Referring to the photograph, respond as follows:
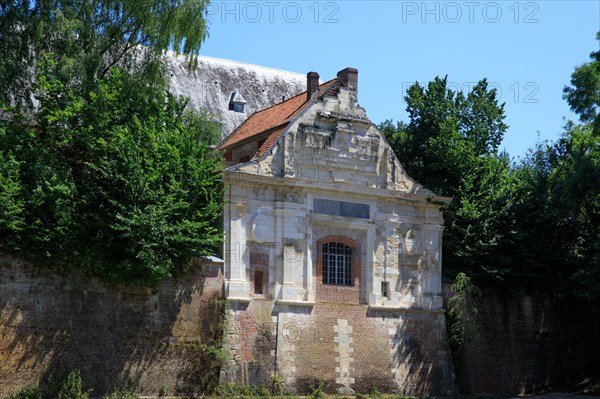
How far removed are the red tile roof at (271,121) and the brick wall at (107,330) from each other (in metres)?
6.21

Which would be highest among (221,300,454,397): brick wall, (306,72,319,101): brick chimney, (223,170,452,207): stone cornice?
(306,72,319,101): brick chimney

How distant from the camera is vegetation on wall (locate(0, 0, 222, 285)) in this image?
2834 cm

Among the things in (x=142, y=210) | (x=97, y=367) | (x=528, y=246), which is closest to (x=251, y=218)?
(x=142, y=210)

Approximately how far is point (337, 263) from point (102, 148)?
9.74 m

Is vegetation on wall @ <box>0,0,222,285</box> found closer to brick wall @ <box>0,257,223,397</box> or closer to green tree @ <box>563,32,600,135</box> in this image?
brick wall @ <box>0,257,223,397</box>

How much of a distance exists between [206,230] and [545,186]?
592 inches

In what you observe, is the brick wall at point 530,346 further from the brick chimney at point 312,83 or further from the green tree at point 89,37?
the green tree at point 89,37

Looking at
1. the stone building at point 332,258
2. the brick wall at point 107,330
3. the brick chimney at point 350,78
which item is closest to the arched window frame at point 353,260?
the stone building at point 332,258

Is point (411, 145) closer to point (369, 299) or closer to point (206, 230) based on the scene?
point (369, 299)

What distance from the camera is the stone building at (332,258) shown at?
3278cm

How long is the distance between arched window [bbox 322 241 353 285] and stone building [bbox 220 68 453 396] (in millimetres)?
36

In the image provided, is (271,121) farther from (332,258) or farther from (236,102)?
(332,258)

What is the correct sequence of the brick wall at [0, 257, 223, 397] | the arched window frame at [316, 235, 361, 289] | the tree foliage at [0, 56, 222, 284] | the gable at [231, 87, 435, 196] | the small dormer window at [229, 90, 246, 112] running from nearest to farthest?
1. the brick wall at [0, 257, 223, 397]
2. the tree foliage at [0, 56, 222, 284]
3. the gable at [231, 87, 435, 196]
4. the arched window frame at [316, 235, 361, 289]
5. the small dormer window at [229, 90, 246, 112]

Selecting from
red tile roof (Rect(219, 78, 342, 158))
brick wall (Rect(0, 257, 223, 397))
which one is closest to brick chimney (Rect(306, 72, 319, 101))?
red tile roof (Rect(219, 78, 342, 158))
